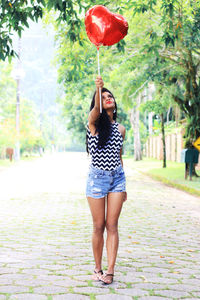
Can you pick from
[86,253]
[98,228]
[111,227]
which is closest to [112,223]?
[111,227]

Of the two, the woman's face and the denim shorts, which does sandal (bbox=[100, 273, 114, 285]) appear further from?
the woman's face

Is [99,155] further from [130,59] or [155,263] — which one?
[130,59]

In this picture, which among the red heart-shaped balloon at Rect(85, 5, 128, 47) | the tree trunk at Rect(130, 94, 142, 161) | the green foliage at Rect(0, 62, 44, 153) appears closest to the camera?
the red heart-shaped balloon at Rect(85, 5, 128, 47)

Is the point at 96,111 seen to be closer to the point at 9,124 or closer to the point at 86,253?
the point at 86,253

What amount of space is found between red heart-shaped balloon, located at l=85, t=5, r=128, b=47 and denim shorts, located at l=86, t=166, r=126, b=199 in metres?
1.38

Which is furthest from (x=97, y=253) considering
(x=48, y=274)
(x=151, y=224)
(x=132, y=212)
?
(x=132, y=212)

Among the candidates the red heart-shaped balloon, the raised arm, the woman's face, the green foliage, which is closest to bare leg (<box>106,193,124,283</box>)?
the raised arm

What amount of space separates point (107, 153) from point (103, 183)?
0.31 meters

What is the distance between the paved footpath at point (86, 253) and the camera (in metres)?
4.46

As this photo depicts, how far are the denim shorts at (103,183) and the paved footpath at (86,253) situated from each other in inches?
36.1

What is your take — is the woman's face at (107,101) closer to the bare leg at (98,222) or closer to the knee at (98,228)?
the bare leg at (98,222)

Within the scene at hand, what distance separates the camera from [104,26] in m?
4.84

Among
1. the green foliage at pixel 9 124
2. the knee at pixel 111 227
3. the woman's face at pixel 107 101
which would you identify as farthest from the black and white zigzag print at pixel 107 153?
the green foliage at pixel 9 124

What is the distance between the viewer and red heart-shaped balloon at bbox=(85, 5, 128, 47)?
4.84 m
